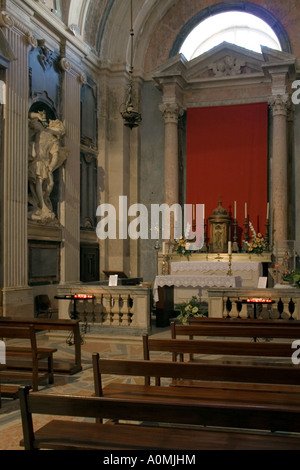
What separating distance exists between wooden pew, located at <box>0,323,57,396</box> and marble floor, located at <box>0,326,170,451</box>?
150 mm

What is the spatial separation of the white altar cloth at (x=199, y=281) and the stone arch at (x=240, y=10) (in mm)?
7319

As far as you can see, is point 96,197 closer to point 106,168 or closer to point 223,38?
point 106,168

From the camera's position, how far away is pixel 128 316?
8.98 meters

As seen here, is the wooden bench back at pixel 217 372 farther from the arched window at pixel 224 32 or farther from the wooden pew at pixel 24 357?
the arched window at pixel 224 32

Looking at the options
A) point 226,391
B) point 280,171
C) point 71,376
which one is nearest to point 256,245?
point 280,171

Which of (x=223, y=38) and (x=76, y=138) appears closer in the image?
(x=76, y=138)

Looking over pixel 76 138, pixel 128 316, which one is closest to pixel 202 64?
pixel 76 138

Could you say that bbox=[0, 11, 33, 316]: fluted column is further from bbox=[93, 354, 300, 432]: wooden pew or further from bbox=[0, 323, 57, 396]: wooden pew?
bbox=[93, 354, 300, 432]: wooden pew

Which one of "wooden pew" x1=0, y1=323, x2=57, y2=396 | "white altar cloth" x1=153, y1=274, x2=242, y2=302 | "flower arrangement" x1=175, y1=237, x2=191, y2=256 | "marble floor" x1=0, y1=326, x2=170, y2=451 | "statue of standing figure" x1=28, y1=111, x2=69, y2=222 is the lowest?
"marble floor" x1=0, y1=326, x2=170, y2=451

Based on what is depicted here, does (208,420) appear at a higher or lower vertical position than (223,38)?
lower

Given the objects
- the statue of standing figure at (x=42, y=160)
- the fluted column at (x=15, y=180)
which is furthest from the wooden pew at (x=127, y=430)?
the statue of standing figure at (x=42, y=160)

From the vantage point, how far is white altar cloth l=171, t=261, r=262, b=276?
12.2 metres

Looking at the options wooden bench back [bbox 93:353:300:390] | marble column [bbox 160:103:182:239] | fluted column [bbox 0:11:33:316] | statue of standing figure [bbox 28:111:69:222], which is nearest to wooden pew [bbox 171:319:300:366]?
wooden bench back [bbox 93:353:300:390]

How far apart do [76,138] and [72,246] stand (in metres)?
2.60
